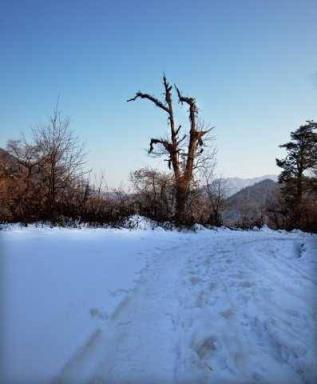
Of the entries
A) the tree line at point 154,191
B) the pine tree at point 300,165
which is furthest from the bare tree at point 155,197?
the pine tree at point 300,165

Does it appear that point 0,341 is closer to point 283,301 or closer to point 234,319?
point 234,319

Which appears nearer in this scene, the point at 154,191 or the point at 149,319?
the point at 149,319

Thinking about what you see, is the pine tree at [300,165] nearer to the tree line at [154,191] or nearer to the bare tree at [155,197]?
the tree line at [154,191]

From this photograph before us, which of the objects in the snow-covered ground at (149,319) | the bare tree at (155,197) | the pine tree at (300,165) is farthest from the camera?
the pine tree at (300,165)

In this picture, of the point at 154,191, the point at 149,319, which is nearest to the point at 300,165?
the point at 154,191

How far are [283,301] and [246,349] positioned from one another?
5.42 ft

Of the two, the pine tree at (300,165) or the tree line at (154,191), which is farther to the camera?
the pine tree at (300,165)

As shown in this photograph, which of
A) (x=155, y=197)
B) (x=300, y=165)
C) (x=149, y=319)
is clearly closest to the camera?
(x=149, y=319)

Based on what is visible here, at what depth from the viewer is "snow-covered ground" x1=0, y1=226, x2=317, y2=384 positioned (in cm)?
319

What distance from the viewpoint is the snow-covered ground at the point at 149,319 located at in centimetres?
319

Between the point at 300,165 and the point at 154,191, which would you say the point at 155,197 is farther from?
the point at 300,165

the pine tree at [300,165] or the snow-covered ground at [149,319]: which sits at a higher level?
the pine tree at [300,165]

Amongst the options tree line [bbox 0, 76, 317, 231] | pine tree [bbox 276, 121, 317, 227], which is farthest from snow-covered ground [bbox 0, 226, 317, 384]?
pine tree [bbox 276, 121, 317, 227]

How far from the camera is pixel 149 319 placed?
4441 mm
